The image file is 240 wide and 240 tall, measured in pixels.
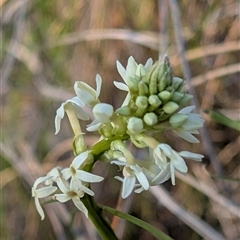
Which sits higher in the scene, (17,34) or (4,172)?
(17,34)

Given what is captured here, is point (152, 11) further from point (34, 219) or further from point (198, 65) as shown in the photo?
point (34, 219)

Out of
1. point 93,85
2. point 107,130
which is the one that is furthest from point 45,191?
point 93,85

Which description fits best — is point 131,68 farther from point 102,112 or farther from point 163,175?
point 163,175

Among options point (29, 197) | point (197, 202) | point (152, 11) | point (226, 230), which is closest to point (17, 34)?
point (152, 11)

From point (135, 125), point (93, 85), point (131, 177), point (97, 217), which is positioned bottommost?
point (93, 85)

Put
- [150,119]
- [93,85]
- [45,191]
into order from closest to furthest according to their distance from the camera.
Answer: [150,119] → [45,191] → [93,85]

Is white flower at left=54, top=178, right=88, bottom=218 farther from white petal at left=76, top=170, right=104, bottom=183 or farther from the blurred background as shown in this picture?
the blurred background

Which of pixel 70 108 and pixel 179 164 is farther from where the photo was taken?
pixel 70 108

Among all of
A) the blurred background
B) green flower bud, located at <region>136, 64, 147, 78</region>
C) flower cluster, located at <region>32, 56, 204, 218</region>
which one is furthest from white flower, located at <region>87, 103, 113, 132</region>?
the blurred background

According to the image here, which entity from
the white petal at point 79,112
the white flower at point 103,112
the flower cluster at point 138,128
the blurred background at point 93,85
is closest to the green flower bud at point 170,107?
the flower cluster at point 138,128
